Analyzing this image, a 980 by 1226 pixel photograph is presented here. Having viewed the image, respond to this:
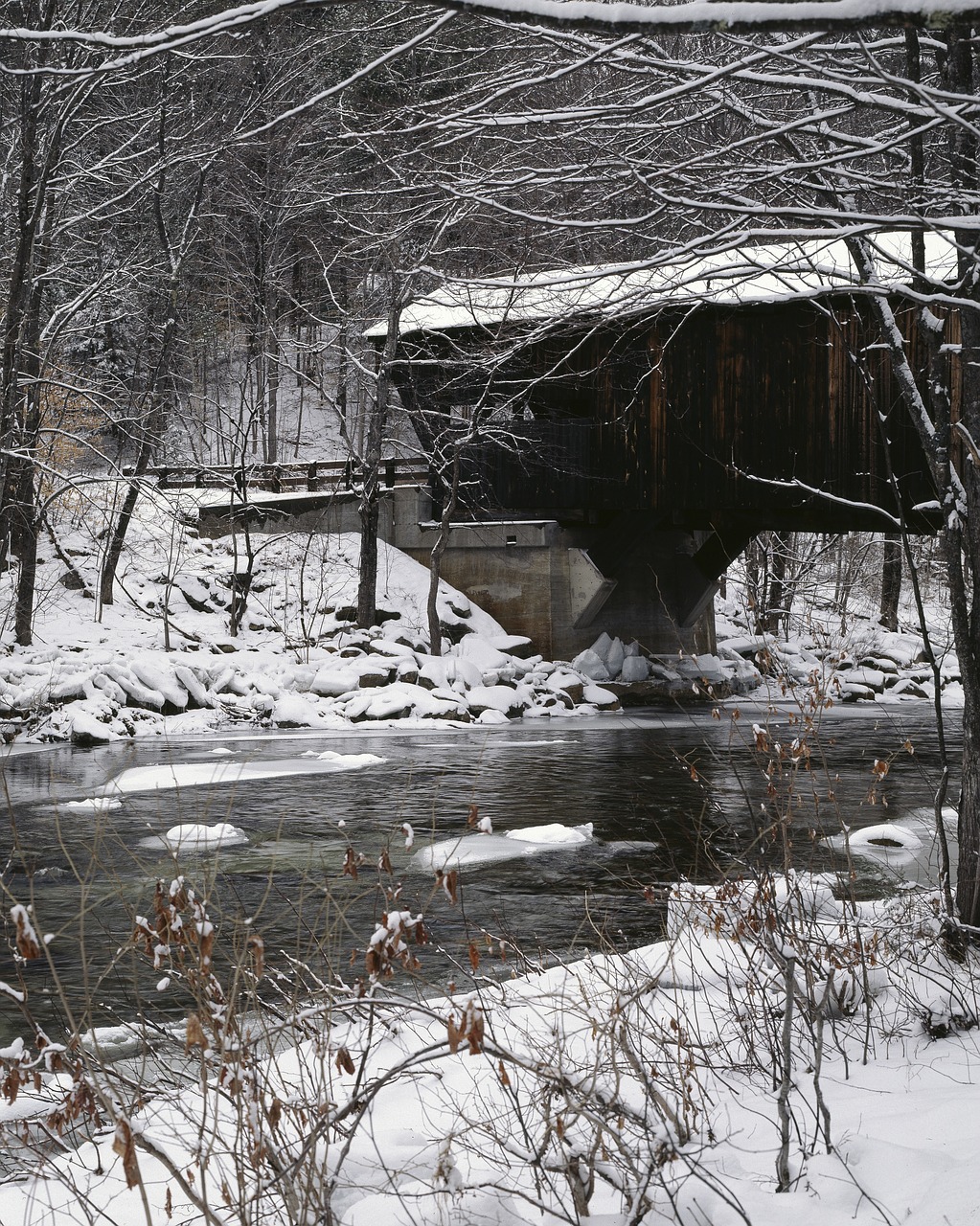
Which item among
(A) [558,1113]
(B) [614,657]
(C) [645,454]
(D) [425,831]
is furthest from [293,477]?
(A) [558,1113]

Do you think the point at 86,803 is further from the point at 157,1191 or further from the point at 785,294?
the point at 785,294

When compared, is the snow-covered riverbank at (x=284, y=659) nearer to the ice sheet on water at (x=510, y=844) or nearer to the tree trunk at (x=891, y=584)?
the tree trunk at (x=891, y=584)

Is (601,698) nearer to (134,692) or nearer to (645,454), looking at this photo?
(645,454)

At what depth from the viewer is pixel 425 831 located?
307 inches

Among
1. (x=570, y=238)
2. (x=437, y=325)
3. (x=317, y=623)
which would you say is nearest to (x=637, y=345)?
(x=437, y=325)

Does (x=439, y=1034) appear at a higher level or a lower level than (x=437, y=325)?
lower

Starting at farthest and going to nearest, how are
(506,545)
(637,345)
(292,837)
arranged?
(506,545) → (637,345) → (292,837)

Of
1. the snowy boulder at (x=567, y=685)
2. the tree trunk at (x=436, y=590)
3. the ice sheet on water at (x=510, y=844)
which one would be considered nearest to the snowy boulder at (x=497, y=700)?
the snowy boulder at (x=567, y=685)

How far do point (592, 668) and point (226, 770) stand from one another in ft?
29.5

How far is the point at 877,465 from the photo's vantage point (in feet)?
51.8

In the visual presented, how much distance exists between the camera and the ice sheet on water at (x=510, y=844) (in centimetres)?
704

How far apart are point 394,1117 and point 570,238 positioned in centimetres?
266

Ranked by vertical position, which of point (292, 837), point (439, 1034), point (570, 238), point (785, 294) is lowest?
point (292, 837)

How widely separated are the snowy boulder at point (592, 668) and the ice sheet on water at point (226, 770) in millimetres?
7004
